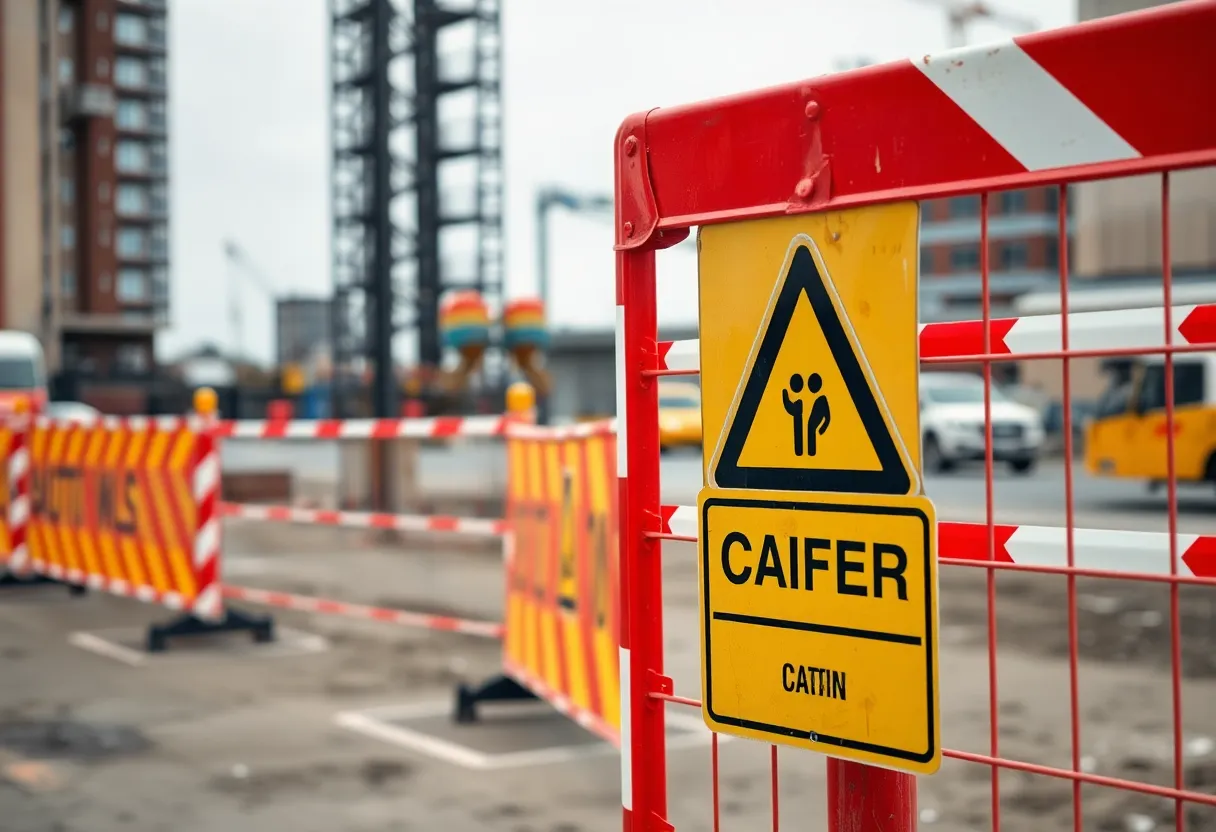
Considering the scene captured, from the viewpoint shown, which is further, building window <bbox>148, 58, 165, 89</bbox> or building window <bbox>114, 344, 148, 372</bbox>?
building window <bbox>148, 58, 165, 89</bbox>

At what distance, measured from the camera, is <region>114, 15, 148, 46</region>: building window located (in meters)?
92.8

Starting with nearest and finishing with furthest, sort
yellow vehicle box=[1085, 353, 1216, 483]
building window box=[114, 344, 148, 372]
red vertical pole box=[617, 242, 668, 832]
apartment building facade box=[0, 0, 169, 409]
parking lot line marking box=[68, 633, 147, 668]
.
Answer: red vertical pole box=[617, 242, 668, 832]
parking lot line marking box=[68, 633, 147, 668]
yellow vehicle box=[1085, 353, 1216, 483]
apartment building facade box=[0, 0, 169, 409]
building window box=[114, 344, 148, 372]

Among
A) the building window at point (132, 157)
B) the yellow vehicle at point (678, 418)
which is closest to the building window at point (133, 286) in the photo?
the building window at point (132, 157)

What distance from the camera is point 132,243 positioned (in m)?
96.1

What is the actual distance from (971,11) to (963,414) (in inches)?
3699

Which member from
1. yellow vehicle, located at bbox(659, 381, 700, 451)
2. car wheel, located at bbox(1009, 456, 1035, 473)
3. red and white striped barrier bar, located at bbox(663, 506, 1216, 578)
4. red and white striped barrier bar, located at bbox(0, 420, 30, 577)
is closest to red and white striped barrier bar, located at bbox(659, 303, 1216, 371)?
red and white striped barrier bar, located at bbox(663, 506, 1216, 578)

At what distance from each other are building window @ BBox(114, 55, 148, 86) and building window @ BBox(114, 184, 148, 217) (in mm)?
7076

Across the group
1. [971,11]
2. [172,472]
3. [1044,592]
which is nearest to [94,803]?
[172,472]

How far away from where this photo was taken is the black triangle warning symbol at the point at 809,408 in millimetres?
2250

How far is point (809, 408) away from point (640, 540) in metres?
0.57

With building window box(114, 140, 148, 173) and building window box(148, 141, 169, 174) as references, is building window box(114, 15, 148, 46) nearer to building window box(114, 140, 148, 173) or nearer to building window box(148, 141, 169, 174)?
building window box(114, 140, 148, 173)

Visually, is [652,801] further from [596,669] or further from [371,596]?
[371,596]

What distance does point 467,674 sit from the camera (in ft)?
25.7

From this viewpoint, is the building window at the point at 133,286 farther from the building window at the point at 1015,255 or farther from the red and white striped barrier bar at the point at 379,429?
the red and white striped barrier bar at the point at 379,429
